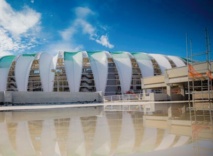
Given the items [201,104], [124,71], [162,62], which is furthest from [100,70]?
[201,104]

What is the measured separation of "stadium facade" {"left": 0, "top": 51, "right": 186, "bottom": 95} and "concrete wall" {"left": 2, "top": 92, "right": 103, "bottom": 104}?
1733 cm

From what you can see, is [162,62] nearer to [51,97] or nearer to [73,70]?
[73,70]

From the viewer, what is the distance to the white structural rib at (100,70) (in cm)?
4859

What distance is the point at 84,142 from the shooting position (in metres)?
4.44

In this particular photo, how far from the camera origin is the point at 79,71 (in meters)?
48.8

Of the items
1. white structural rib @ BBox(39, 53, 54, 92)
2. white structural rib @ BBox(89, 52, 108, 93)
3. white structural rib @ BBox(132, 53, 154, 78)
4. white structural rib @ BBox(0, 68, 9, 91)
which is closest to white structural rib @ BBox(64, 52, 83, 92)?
white structural rib @ BBox(89, 52, 108, 93)

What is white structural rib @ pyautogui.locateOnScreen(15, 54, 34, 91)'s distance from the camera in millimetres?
48469

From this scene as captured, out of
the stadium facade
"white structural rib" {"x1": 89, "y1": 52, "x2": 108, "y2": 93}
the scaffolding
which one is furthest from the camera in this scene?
the stadium facade

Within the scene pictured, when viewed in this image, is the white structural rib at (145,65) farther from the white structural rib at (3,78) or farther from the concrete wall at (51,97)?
the white structural rib at (3,78)

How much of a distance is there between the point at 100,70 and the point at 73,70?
5.26 m

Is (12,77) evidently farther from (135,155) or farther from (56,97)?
(135,155)

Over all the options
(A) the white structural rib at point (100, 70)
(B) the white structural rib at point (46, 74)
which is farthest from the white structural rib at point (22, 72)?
(A) the white structural rib at point (100, 70)

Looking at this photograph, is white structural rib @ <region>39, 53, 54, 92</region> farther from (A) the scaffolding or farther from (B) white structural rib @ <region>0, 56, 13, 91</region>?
(A) the scaffolding

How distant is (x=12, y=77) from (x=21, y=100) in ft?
86.6
